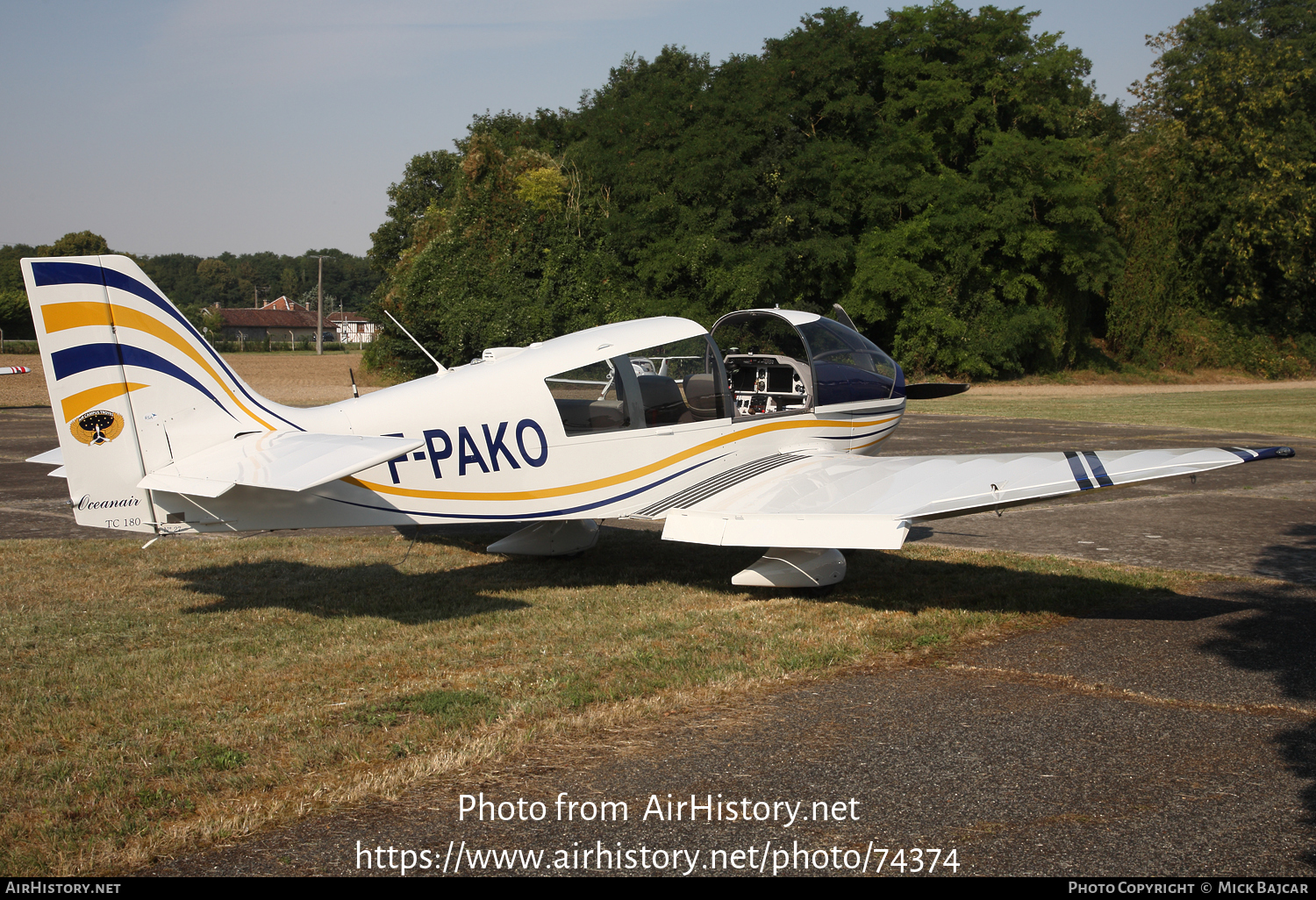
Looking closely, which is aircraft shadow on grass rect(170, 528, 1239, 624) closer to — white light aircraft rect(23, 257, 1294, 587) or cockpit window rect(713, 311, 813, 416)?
white light aircraft rect(23, 257, 1294, 587)

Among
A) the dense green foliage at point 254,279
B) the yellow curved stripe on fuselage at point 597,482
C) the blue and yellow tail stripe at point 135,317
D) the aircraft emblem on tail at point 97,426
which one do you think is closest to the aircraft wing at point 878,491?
the yellow curved stripe on fuselage at point 597,482

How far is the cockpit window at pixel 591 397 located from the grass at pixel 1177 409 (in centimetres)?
2041

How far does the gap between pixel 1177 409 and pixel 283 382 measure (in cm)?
3558

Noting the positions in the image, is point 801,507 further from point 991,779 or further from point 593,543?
point 991,779

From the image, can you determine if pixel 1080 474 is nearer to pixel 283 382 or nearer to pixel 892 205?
pixel 892 205

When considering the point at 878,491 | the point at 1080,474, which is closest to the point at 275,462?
the point at 878,491

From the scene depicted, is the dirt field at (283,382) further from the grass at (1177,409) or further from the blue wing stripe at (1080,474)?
the blue wing stripe at (1080,474)

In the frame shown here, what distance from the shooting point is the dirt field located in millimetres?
33000

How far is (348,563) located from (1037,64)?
41.6 metres

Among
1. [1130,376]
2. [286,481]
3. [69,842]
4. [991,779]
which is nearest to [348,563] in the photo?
[286,481]

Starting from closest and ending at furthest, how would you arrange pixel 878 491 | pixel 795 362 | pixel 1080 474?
pixel 1080 474 < pixel 878 491 < pixel 795 362

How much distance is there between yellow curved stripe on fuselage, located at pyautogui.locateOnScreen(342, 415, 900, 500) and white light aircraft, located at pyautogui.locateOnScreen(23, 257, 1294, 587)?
0.02 m

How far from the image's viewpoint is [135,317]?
21.1 feet

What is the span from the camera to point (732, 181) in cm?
3953
